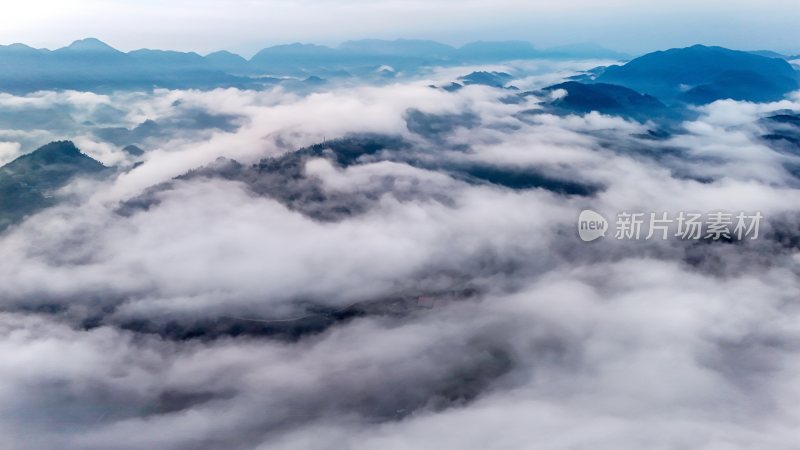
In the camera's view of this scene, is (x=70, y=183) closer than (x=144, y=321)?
No

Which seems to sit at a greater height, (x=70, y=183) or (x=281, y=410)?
(x=70, y=183)

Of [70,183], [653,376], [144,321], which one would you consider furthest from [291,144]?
[653,376]

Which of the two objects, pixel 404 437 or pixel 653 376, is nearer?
pixel 404 437

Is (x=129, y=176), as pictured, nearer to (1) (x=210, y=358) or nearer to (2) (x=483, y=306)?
(1) (x=210, y=358)

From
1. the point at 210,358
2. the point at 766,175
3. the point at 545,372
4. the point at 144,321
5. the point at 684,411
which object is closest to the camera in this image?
the point at 684,411

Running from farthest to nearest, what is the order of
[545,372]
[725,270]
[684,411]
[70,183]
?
[70,183], [725,270], [545,372], [684,411]

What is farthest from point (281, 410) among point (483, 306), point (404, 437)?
point (483, 306)

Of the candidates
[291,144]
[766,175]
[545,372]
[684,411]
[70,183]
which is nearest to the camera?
[684,411]

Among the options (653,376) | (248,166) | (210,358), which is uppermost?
(248,166)

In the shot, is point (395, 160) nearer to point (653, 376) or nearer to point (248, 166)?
point (248, 166)
